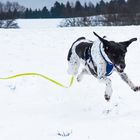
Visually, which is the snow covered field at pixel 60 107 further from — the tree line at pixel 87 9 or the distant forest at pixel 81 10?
the tree line at pixel 87 9

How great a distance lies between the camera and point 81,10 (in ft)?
206

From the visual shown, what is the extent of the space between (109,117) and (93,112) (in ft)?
1.71

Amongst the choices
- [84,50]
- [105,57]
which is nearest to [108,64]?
[105,57]

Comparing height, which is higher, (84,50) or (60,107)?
(84,50)

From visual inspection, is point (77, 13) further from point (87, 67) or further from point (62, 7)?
point (87, 67)

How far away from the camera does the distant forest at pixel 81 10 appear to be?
170ft

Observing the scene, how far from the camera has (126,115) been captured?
7.00 meters

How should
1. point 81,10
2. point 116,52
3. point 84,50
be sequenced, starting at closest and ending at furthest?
point 116,52, point 84,50, point 81,10

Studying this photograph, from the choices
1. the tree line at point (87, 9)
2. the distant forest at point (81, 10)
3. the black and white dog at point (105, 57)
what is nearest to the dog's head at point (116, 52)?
the black and white dog at point (105, 57)

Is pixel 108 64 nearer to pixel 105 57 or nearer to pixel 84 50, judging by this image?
pixel 105 57

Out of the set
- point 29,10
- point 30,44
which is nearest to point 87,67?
point 30,44

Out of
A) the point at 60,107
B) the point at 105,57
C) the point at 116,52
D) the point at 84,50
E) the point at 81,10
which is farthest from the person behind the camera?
the point at 81,10

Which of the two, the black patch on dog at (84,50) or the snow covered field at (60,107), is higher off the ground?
the black patch on dog at (84,50)

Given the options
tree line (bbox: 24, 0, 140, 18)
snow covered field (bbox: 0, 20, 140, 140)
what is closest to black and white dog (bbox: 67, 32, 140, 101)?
snow covered field (bbox: 0, 20, 140, 140)
